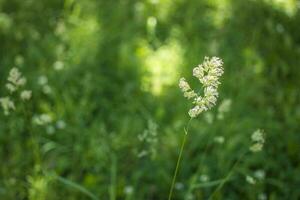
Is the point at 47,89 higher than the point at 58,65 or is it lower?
lower

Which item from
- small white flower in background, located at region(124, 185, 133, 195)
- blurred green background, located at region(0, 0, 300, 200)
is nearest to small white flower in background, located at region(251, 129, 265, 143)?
blurred green background, located at region(0, 0, 300, 200)

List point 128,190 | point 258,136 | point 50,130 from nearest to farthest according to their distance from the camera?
point 258,136, point 128,190, point 50,130

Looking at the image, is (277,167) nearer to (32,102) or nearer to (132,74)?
(132,74)

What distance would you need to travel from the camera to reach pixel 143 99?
2.83 m

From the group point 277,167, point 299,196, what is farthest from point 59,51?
point 299,196

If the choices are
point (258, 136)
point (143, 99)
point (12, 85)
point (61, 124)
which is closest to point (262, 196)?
point (258, 136)

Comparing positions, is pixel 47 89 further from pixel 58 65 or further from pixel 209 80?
pixel 209 80

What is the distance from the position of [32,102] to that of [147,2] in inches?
52.7

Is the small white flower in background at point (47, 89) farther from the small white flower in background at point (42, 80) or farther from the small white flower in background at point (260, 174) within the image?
the small white flower in background at point (260, 174)

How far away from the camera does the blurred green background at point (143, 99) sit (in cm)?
240

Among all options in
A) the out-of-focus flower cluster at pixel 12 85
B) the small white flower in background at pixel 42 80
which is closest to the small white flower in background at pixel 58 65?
the small white flower in background at pixel 42 80

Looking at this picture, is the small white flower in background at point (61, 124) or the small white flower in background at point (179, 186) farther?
the small white flower in background at point (61, 124)

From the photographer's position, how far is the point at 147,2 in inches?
135

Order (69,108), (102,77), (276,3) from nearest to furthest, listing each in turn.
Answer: (69,108)
(102,77)
(276,3)
